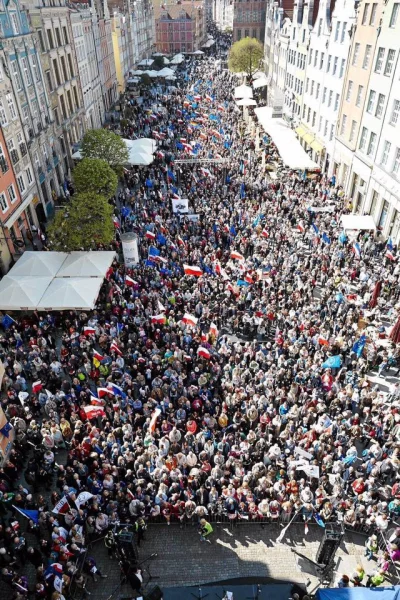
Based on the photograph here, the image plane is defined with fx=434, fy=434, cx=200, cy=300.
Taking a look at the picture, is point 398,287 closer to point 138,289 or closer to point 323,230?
point 323,230

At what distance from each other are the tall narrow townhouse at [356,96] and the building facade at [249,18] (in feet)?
223

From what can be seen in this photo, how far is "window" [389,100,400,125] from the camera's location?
31.5 metres

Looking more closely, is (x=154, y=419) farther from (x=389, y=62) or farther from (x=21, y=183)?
(x=389, y=62)

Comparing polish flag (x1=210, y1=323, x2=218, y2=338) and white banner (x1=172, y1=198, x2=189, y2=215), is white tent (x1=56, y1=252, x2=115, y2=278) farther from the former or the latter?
white banner (x1=172, y1=198, x2=189, y2=215)

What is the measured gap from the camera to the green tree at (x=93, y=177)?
3331 centimetres

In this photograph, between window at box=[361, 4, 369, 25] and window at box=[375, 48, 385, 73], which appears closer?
window at box=[375, 48, 385, 73]

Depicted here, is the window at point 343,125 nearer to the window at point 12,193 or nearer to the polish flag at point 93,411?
the window at point 12,193

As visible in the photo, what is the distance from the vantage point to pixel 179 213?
33375 mm

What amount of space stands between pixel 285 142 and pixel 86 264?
2922 centimetres

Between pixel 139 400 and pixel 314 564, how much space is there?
8.90 m

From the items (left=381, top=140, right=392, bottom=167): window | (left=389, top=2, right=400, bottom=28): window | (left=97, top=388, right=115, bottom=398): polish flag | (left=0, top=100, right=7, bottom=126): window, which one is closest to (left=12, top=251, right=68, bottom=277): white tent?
(left=97, top=388, right=115, bottom=398): polish flag

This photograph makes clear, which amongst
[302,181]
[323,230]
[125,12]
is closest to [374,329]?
[323,230]

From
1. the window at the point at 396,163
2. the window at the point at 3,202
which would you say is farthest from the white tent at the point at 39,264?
the window at the point at 396,163

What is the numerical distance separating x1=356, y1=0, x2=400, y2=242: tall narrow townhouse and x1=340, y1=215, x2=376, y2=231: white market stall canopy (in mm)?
2015
